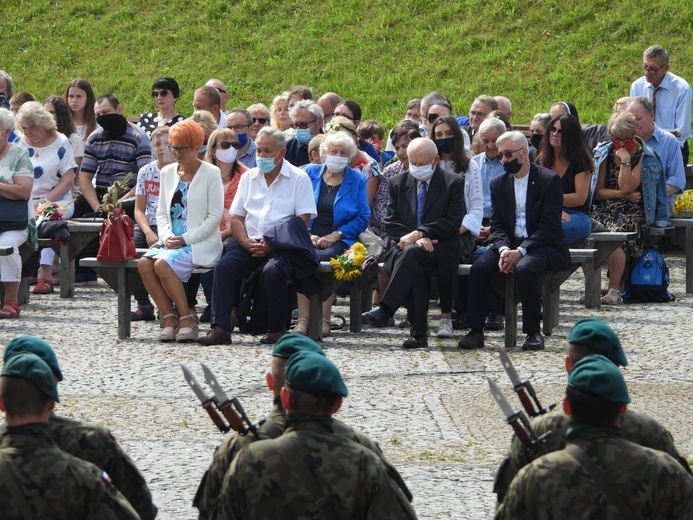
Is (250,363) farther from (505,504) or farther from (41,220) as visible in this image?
(505,504)

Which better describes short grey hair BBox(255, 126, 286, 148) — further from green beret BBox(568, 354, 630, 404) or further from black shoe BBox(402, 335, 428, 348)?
green beret BBox(568, 354, 630, 404)

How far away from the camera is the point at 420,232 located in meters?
11.7

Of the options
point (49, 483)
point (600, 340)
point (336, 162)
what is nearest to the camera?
point (49, 483)

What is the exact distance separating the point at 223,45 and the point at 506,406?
23.2 metres

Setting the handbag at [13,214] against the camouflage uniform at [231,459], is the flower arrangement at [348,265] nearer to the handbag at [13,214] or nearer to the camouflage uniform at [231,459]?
the handbag at [13,214]

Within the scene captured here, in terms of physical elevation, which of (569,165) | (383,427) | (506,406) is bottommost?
(383,427)

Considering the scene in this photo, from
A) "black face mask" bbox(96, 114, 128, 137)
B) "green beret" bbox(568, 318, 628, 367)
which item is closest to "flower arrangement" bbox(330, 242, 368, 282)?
"black face mask" bbox(96, 114, 128, 137)

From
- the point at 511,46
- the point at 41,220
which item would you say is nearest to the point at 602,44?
the point at 511,46

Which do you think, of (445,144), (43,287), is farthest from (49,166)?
(445,144)

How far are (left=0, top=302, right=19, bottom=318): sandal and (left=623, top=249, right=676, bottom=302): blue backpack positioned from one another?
585 centimetres

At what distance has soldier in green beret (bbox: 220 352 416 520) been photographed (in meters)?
4.83

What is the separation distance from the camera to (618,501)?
15.5 feet

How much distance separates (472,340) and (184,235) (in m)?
2.57

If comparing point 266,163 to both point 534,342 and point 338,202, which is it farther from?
point 534,342
